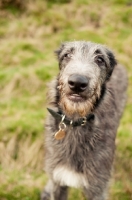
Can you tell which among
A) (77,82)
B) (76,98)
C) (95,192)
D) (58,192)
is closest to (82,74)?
(77,82)

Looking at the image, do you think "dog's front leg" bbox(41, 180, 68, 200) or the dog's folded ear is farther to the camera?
"dog's front leg" bbox(41, 180, 68, 200)

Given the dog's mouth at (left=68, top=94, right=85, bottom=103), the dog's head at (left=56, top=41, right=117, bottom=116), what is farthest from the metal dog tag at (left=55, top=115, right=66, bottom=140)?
the dog's mouth at (left=68, top=94, right=85, bottom=103)

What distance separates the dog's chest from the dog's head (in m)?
0.77

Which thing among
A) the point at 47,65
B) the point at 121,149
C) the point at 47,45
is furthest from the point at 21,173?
the point at 47,45

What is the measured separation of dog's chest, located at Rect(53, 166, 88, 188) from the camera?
15.6ft

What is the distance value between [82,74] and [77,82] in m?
0.14

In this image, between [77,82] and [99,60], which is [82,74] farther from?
[99,60]

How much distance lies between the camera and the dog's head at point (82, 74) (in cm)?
395

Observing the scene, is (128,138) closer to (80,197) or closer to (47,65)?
(80,197)

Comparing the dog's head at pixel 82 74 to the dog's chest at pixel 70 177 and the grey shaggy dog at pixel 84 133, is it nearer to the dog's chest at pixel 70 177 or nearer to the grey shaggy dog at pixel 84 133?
the grey shaggy dog at pixel 84 133

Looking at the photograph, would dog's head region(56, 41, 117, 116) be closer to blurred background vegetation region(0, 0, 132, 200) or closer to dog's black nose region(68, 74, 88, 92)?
dog's black nose region(68, 74, 88, 92)

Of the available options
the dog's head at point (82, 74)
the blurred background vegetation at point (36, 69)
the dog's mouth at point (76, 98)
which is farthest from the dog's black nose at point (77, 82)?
the blurred background vegetation at point (36, 69)

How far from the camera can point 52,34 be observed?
1050cm

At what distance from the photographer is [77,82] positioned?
384 centimetres
